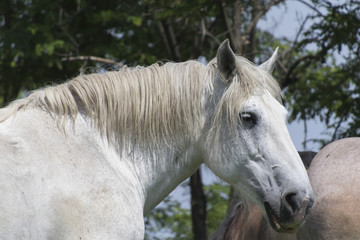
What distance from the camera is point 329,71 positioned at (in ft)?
31.6

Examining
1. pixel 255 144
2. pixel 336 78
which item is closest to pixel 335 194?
pixel 255 144

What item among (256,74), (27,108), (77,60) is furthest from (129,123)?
(77,60)

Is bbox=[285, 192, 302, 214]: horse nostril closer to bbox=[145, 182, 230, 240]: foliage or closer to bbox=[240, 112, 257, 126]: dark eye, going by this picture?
bbox=[240, 112, 257, 126]: dark eye

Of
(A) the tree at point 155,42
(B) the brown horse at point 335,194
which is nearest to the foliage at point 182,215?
(A) the tree at point 155,42

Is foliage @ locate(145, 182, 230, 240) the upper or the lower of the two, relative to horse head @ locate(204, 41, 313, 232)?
lower

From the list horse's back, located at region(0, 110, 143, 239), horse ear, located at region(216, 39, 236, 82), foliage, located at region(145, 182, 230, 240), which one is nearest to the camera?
horse's back, located at region(0, 110, 143, 239)

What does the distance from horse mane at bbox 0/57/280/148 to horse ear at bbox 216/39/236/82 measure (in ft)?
0.16

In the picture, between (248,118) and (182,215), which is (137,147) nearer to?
(248,118)

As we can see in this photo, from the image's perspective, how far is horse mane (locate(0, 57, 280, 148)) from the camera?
3.59m

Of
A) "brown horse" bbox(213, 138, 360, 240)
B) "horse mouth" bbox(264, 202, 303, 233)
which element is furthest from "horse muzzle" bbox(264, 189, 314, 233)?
"brown horse" bbox(213, 138, 360, 240)

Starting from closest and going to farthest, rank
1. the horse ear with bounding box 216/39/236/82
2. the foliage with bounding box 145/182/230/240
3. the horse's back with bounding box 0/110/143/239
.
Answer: the horse's back with bounding box 0/110/143/239
the horse ear with bounding box 216/39/236/82
the foliage with bounding box 145/182/230/240

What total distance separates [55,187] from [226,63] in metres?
1.38

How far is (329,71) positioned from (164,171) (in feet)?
21.4

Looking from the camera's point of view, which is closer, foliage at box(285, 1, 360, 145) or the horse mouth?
the horse mouth
